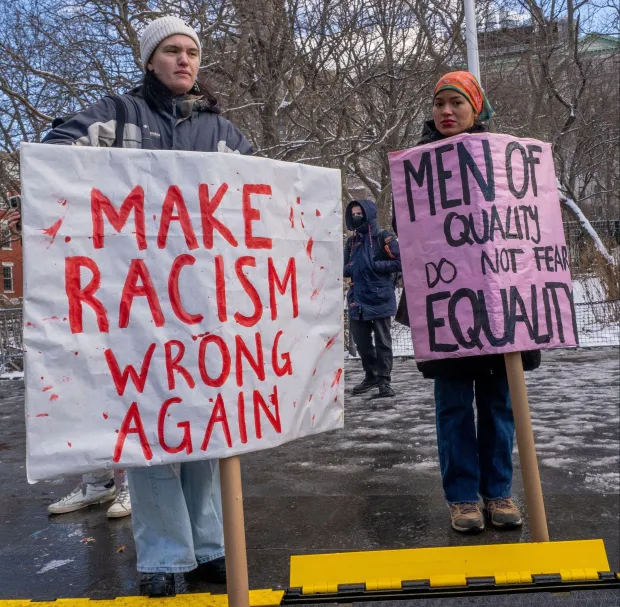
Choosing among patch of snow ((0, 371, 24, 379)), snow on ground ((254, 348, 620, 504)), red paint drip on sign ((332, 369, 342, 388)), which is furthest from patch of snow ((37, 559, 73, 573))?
patch of snow ((0, 371, 24, 379))

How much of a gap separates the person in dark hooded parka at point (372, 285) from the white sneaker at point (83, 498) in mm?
4130

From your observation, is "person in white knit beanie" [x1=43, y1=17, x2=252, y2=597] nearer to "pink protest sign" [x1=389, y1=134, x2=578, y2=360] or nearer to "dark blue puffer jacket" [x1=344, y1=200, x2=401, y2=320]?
"pink protest sign" [x1=389, y1=134, x2=578, y2=360]

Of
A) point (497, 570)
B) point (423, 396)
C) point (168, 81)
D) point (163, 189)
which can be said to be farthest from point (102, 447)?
point (423, 396)

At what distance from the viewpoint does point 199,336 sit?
2.40m

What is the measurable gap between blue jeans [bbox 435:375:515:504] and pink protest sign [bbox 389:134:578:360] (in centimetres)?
45

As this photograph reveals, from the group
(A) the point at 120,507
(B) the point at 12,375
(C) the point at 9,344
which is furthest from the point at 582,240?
(A) the point at 120,507

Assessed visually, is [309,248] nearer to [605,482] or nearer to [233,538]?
[233,538]

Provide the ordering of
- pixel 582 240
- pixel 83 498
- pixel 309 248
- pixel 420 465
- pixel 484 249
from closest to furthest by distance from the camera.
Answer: pixel 309 248
pixel 484 249
pixel 83 498
pixel 420 465
pixel 582 240

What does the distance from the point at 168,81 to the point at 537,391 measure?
583cm

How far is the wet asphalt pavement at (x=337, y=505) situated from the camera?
3486mm

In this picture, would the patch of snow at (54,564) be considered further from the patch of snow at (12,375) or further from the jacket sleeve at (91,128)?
the patch of snow at (12,375)

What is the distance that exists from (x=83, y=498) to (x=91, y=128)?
235cm

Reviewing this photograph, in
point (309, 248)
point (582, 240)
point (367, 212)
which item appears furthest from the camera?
point (582, 240)

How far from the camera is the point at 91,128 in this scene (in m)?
2.96
